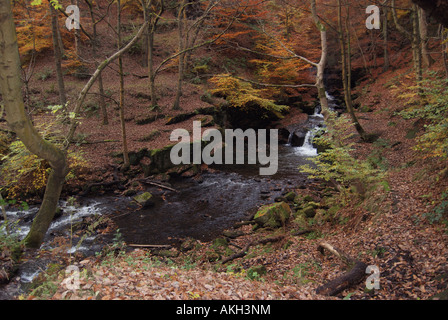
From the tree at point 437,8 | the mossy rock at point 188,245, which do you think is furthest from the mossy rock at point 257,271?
the tree at point 437,8

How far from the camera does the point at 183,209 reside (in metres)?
10.7

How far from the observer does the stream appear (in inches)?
346

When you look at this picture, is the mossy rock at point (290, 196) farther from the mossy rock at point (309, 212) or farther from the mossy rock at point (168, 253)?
the mossy rock at point (168, 253)

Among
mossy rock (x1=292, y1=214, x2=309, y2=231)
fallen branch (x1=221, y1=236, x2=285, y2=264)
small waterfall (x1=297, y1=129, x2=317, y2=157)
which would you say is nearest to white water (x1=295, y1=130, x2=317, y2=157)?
small waterfall (x1=297, y1=129, x2=317, y2=157)

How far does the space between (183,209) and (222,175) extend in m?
3.98

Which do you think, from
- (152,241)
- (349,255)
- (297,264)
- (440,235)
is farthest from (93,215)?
(440,235)

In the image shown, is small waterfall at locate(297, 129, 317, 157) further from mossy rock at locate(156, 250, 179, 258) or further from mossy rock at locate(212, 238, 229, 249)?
mossy rock at locate(156, 250, 179, 258)

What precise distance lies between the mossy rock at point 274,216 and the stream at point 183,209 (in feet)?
3.06

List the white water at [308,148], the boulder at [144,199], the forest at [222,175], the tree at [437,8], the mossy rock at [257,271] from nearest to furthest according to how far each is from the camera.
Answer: the tree at [437,8] → the forest at [222,175] → the mossy rock at [257,271] → the boulder at [144,199] → the white water at [308,148]

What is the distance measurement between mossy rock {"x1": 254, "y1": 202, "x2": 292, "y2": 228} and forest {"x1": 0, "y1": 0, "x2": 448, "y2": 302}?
6cm

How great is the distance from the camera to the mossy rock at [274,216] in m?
8.80

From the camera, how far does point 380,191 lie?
23.7ft
